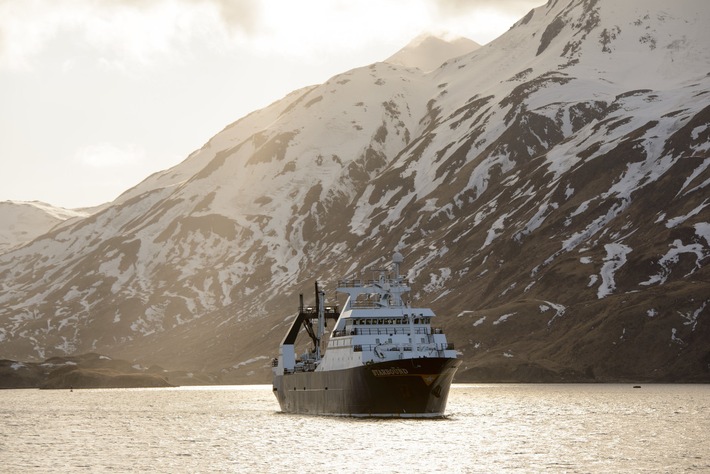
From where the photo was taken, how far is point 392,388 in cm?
11138

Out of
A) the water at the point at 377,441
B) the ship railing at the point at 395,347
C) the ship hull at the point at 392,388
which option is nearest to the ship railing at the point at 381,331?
the ship railing at the point at 395,347

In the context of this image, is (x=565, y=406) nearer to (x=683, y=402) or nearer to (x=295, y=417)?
(x=683, y=402)

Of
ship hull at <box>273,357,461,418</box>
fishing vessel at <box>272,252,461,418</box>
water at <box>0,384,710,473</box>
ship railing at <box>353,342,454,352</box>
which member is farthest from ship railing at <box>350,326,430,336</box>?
water at <box>0,384,710,473</box>

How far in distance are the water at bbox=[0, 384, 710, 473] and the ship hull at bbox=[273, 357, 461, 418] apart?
1.70 meters

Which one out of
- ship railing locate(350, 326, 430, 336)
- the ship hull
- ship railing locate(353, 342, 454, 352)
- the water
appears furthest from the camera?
ship railing locate(350, 326, 430, 336)

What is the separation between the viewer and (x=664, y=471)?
75938 mm

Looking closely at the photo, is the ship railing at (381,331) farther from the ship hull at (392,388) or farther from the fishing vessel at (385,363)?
the ship hull at (392,388)

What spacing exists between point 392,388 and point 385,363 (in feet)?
11.8

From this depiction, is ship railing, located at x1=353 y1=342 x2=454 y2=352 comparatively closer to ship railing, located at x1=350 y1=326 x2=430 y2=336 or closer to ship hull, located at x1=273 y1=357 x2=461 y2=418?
ship railing, located at x1=350 y1=326 x2=430 y2=336

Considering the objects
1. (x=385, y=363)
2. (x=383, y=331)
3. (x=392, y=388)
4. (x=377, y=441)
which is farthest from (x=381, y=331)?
(x=377, y=441)

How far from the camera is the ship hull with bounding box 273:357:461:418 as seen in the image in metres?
109

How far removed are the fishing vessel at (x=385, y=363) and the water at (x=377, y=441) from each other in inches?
86.6

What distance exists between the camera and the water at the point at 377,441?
8194 centimetres

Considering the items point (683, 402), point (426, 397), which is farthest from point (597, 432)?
point (683, 402)
